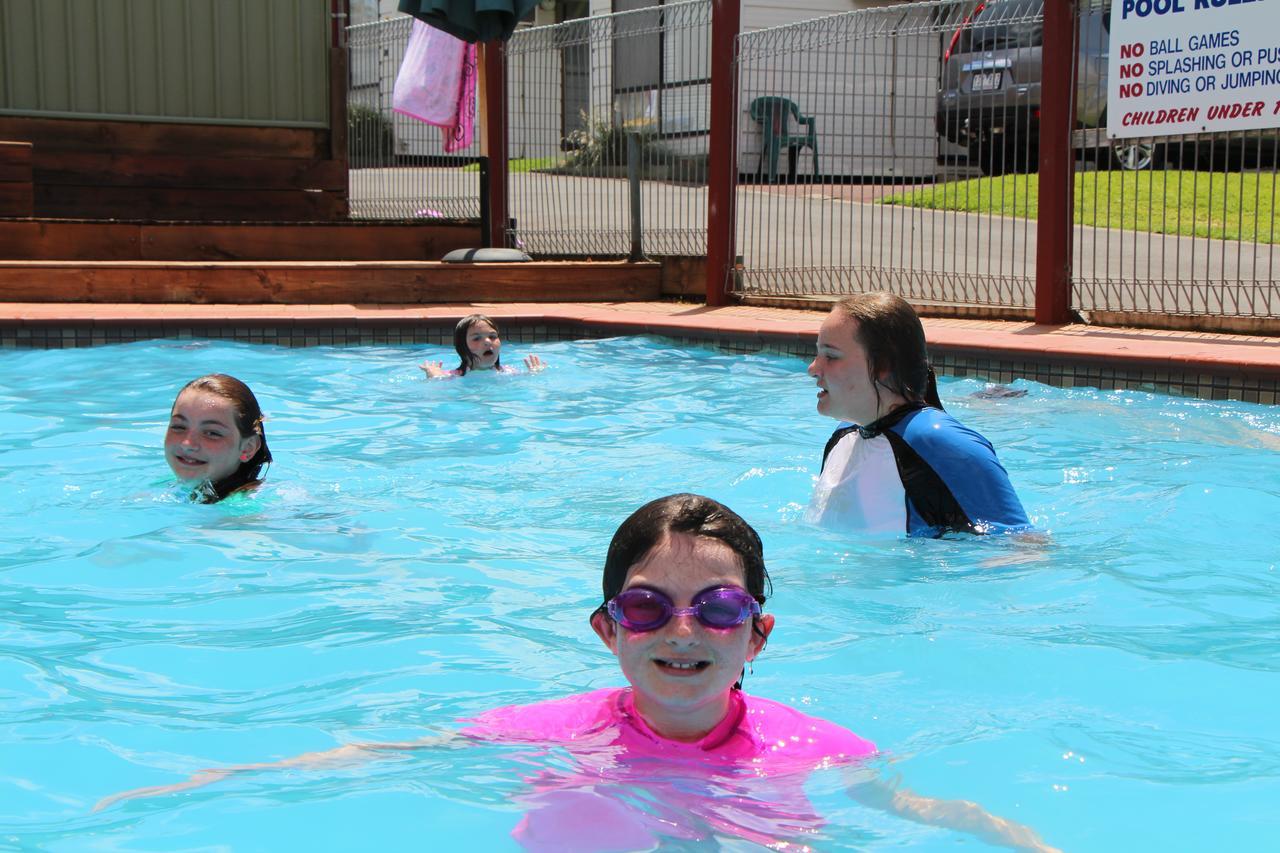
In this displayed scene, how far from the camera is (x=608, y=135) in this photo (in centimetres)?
1411

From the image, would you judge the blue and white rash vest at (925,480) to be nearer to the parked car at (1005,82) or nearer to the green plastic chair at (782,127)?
the parked car at (1005,82)

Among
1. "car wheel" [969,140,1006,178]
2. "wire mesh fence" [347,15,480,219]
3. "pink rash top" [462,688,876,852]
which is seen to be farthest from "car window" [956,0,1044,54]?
"pink rash top" [462,688,876,852]

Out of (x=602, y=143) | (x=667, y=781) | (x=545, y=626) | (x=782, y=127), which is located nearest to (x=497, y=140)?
(x=602, y=143)

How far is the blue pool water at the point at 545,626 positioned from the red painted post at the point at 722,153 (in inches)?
192

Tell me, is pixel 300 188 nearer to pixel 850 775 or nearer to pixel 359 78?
pixel 359 78

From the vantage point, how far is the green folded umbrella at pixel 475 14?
40.8 feet

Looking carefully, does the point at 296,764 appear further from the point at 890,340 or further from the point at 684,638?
the point at 890,340

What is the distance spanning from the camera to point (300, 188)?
15.4m

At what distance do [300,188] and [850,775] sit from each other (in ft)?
44.0

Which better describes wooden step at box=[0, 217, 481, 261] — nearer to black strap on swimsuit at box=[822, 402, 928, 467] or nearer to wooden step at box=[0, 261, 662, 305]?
wooden step at box=[0, 261, 662, 305]

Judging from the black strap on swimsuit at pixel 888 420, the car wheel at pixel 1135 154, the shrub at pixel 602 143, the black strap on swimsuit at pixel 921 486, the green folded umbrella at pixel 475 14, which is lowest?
the black strap on swimsuit at pixel 921 486

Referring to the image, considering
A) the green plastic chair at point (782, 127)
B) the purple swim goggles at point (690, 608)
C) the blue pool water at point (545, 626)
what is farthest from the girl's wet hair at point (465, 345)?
the purple swim goggles at point (690, 608)

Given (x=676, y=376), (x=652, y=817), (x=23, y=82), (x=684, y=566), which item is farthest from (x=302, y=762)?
(x=23, y=82)

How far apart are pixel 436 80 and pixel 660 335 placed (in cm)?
463
